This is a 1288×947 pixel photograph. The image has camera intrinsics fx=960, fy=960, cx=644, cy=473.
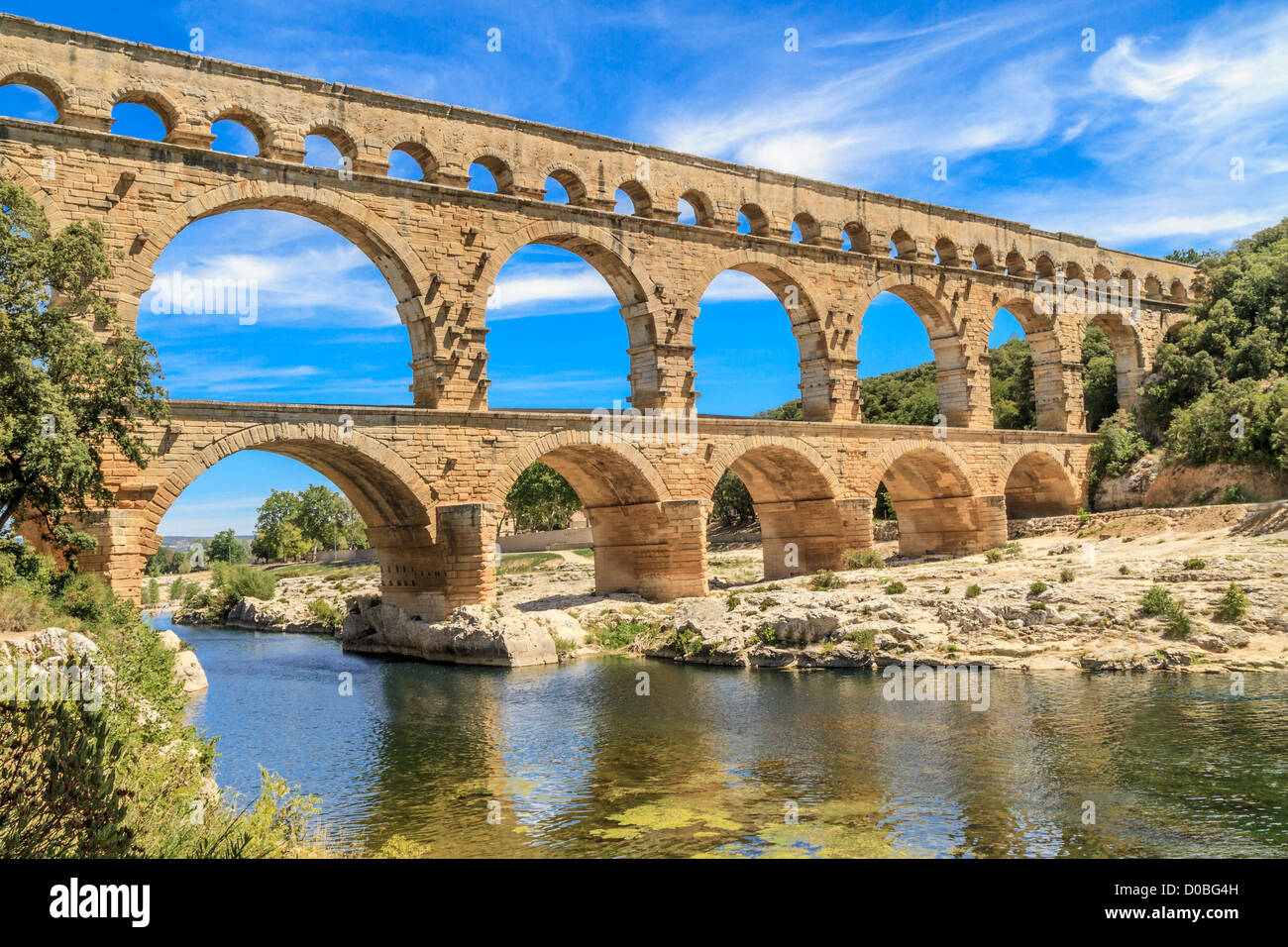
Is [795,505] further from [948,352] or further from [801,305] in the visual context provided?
[948,352]

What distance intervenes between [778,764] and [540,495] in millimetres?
45751

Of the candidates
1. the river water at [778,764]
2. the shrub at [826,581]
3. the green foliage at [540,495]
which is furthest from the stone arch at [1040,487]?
the green foliage at [540,495]

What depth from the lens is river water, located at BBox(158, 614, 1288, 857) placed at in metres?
9.60

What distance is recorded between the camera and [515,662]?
73.6 feet

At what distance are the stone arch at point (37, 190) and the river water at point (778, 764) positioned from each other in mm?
10384

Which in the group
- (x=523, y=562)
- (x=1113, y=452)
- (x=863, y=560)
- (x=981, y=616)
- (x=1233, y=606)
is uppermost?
(x=1113, y=452)

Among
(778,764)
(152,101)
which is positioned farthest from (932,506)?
(152,101)

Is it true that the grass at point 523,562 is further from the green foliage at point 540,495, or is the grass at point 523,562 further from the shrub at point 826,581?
the shrub at point 826,581

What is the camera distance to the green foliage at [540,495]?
5731 centimetres

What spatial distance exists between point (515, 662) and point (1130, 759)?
13865 millimetres

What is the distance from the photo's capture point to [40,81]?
66.6 ft

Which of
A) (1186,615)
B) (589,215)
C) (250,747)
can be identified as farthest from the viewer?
(589,215)
